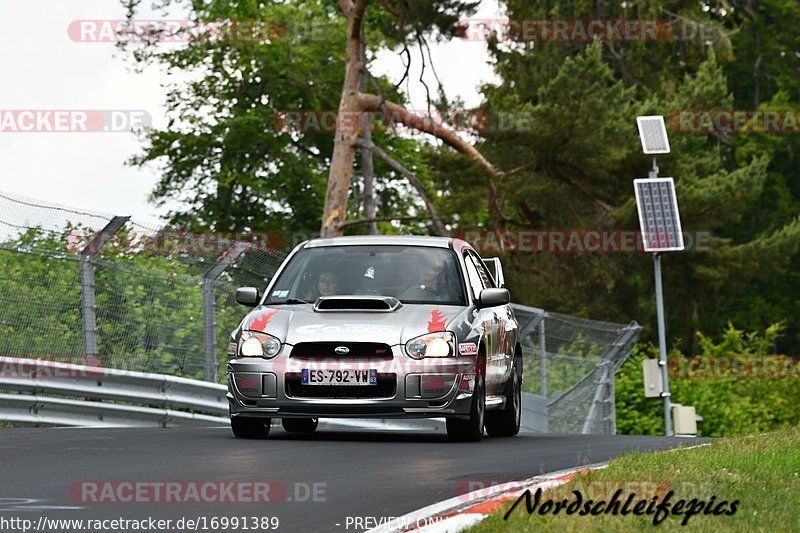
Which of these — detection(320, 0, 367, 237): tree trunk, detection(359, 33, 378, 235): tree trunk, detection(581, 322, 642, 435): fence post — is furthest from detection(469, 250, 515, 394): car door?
detection(359, 33, 378, 235): tree trunk

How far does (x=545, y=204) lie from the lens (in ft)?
131

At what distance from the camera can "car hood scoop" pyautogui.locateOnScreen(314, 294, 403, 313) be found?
12977 mm

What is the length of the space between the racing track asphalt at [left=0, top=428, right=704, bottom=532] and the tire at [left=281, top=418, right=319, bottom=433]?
12.0 inches

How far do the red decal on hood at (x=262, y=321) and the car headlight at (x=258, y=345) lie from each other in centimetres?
5

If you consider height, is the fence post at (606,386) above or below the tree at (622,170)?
below

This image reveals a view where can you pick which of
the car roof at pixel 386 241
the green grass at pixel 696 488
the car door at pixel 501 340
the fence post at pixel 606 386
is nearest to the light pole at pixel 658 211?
the fence post at pixel 606 386

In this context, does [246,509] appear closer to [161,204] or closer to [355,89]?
[355,89]

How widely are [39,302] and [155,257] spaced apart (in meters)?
2.16

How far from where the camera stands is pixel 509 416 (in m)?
15.0

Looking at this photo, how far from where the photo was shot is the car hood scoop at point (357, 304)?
13.0 m

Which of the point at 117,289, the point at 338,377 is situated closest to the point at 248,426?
the point at 338,377

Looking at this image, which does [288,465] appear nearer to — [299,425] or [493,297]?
[493,297]

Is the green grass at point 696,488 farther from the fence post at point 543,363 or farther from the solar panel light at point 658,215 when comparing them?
the solar panel light at point 658,215

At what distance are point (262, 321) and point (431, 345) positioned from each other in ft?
4.69
